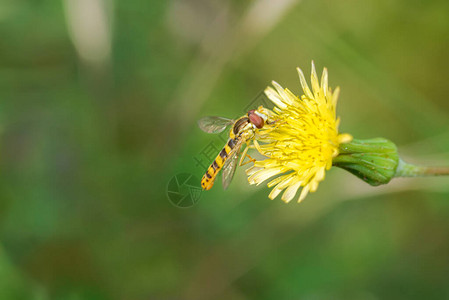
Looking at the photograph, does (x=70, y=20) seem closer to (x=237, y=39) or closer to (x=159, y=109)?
(x=159, y=109)

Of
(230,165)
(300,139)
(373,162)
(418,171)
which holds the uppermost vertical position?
(230,165)

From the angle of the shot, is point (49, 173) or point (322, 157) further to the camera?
point (49, 173)

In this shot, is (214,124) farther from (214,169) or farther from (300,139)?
(300,139)

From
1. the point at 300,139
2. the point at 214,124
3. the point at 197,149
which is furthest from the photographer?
the point at 197,149

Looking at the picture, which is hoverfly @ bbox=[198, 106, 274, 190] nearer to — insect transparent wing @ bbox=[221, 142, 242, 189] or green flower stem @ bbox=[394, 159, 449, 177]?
insect transparent wing @ bbox=[221, 142, 242, 189]

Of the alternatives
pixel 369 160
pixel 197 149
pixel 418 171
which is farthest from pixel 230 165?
pixel 197 149

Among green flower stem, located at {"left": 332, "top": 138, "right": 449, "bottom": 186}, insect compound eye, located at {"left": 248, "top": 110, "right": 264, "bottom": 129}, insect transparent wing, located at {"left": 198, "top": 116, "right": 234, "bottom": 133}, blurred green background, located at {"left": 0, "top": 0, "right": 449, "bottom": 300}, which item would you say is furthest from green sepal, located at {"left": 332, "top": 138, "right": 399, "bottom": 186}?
blurred green background, located at {"left": 0, "top": 0, "right": 449, "bottom": 300}

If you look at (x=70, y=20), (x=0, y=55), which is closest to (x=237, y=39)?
(x=70, y=20)
